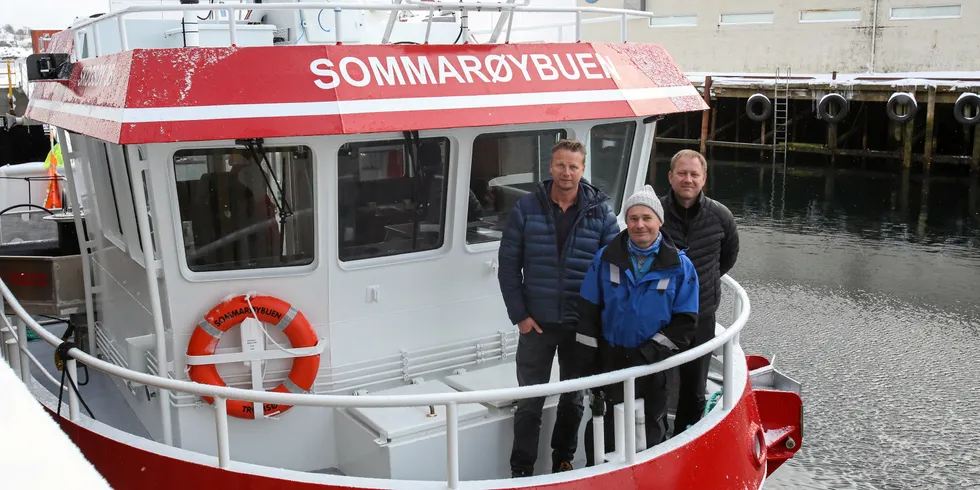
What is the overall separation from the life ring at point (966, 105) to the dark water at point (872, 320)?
1.72 metres

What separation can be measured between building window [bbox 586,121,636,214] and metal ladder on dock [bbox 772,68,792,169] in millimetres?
25453

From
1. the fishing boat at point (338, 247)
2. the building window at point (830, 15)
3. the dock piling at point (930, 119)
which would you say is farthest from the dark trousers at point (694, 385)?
the building window at point (830, 15)

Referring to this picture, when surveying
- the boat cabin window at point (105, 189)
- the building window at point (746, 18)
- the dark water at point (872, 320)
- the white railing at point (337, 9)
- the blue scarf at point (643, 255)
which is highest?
the building window at point (746, 18)

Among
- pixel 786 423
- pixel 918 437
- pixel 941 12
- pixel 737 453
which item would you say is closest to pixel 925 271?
pixel 918 437

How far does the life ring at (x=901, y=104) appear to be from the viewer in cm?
2738

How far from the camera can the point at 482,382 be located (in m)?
5.70

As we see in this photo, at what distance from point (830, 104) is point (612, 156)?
25368 mm

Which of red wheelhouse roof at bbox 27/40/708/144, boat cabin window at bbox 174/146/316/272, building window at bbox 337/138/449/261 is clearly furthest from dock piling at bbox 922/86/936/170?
boat cabin window at bbox 174/146/316/272

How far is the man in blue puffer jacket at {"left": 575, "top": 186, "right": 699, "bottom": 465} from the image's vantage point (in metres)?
4.52

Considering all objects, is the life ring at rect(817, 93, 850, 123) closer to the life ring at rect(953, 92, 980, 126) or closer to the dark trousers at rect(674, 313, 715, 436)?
the life ring at rect(953, 92, 980, 126)

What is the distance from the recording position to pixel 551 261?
16.4 ft

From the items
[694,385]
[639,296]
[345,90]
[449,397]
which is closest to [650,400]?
[694,385]

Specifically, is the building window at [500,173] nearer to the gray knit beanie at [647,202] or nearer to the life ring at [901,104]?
the gray knit beanie at [647,202]

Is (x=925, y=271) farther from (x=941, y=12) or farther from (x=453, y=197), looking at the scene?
(x=941, y=12)
